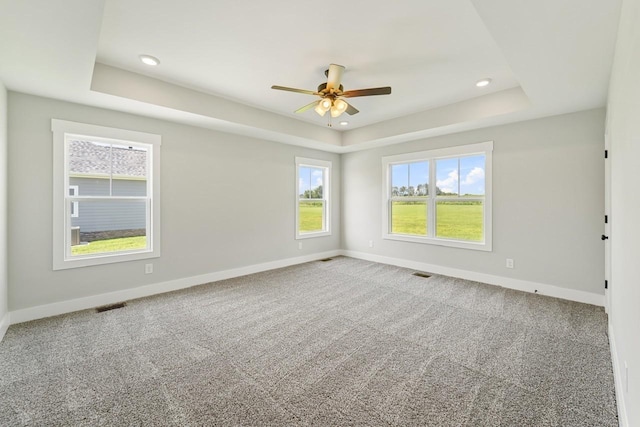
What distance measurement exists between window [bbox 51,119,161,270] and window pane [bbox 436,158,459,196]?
4544 mm

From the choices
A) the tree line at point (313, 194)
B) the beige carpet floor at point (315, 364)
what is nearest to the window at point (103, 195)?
the beige carpet floor at point (315, 364)

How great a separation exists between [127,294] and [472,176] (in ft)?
17.8

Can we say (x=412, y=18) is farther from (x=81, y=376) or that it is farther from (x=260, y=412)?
(x=81, y=376)

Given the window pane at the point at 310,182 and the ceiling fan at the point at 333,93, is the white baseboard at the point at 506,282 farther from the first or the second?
the ceiling fan at the point at 333,93

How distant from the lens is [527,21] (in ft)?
6.04

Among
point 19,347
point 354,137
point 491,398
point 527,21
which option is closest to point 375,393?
point 491,398

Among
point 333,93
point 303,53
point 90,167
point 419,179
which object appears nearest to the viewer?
point 303,53

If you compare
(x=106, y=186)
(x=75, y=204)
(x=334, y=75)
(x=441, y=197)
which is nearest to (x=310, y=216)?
(x=441, y=197)

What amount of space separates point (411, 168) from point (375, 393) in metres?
4.33

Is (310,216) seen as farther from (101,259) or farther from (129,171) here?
(101,259)

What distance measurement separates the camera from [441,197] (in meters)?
4.93

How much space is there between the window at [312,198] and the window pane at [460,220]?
2.41 metres

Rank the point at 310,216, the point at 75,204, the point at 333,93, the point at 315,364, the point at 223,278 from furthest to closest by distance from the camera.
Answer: the point at 310,216, the point at 223,278, the point at 75,204, the point at 333,93, the point at 315,364

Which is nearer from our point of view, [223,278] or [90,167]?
[90,167]
